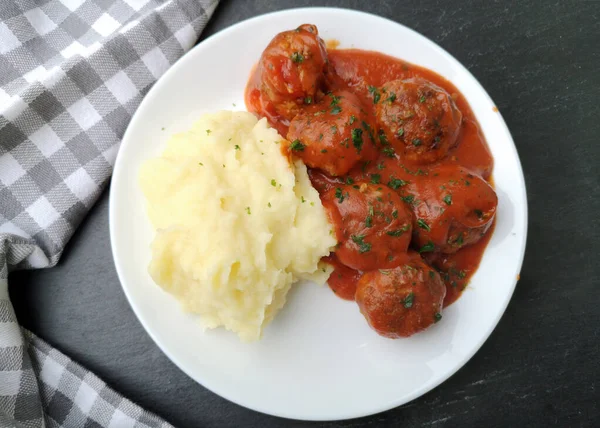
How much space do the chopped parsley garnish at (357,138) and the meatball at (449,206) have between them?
0.48 meters

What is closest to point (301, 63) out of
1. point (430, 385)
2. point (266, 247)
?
point (266, 247)

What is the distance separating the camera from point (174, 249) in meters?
3.14

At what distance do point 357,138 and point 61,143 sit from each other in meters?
2.60

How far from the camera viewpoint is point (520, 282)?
4.11m

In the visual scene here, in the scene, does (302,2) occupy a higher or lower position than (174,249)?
higher

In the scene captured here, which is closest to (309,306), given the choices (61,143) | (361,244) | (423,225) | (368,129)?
(361,244)

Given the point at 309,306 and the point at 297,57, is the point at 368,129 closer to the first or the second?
the point at 297,57

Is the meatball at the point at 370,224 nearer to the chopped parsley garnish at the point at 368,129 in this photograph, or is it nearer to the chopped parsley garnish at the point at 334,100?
the chopped parsley garnish at the point at 368,129

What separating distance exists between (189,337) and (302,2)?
10.5 feet

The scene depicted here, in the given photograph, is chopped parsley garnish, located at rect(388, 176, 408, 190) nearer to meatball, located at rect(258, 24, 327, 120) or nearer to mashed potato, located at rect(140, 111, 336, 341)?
mashed potato, located at rect(140, 111, 336, 341)

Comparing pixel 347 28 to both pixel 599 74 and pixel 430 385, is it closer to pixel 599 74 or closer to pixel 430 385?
pixel 599 74

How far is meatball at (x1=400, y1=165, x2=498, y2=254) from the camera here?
126 inches

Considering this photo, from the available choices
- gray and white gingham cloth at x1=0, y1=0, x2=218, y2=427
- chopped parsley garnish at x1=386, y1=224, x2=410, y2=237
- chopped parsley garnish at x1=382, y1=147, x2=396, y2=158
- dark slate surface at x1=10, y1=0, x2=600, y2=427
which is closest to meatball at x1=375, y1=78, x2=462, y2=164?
chopped parsley garnish at x1=382, y1=147, x2=396, y2=158

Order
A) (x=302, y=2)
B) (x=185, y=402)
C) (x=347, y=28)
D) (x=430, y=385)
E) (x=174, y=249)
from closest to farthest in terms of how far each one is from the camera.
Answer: (x=174, y=249)
(x=430, y=385)
(x=347, y=28)
(x=185, y=402)
(x=302, y=2)
